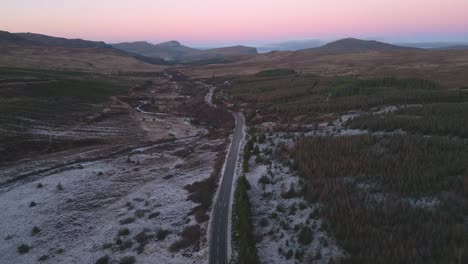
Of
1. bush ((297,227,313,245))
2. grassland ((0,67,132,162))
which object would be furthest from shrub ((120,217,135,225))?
grassland ((0,67,132,162))

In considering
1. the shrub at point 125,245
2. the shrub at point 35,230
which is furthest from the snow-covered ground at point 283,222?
the shrub at point 35,230

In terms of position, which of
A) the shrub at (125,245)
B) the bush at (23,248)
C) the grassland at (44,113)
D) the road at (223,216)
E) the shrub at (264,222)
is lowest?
the shrub at (125,245)

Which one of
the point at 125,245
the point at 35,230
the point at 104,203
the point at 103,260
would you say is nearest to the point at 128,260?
the point at 103,260

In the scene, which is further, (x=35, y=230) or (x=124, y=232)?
(x=35, y=230)

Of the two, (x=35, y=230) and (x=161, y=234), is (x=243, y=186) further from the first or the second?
(x=35, y=230)

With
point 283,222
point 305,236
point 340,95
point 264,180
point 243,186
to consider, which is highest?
point 340,95

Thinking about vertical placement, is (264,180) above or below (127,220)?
above

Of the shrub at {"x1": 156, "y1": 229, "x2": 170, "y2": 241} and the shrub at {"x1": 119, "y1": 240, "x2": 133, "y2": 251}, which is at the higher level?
the shrub at {"x1": 156, "y1": 229, "x2": 170, "y2": 241}

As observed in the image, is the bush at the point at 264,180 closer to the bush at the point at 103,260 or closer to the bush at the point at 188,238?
the bush at the point at 188,238

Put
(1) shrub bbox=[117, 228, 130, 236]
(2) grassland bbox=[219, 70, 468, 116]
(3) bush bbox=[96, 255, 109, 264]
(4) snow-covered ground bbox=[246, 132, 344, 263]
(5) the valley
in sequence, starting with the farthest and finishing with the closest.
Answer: (2) grassland bbox=[219, 70, 468, 116], (1) shrub bbox=[117, 228, 130, 236], (3) bush bbox=[96, 255, 109, 264], (5) the valley, (4) snow-covered ground bbox=[246, 132, 344, 263]

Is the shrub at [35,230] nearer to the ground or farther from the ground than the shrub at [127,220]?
farther from the ground

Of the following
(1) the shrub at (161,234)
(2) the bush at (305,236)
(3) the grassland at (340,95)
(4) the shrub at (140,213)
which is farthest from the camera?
(3) the grassland at (340,95)

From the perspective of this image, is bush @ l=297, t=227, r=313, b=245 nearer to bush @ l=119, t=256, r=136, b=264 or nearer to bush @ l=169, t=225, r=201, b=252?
bush @ l=169, t=225, r=201, b=252

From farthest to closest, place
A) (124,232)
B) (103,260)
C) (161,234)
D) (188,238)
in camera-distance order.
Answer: (124,232) < (161,234) < (188,238) < (103,260)
